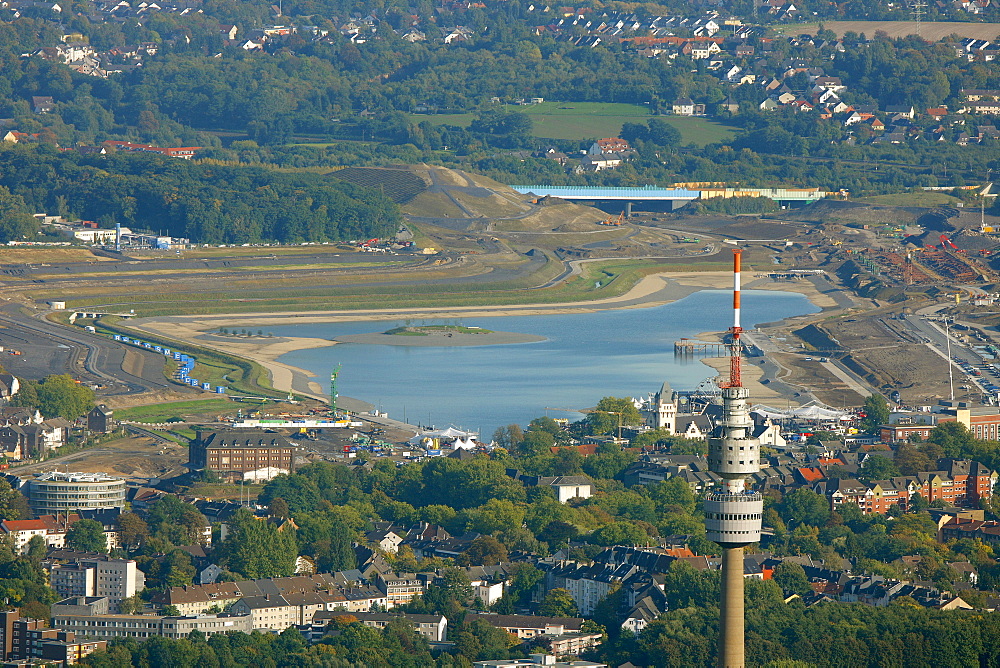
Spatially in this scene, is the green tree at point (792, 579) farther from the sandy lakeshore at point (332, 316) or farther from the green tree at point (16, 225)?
the green tree at point (16, 225)

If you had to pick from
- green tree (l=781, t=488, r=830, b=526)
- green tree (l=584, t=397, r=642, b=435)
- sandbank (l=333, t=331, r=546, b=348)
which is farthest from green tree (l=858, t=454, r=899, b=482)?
sandbank (l=333, t=331, r=546, b=348)

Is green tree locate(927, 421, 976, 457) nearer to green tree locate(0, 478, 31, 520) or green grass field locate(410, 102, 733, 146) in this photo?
green tree locate(0, 478, 31, 520)

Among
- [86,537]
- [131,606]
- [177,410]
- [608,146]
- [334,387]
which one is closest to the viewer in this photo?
[131,606]

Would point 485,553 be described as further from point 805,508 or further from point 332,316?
point 332,316

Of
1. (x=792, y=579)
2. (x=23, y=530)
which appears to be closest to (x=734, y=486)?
(x=792, y=579)

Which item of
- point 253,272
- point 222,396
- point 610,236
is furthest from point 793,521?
point 610,236

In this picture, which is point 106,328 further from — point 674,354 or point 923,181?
point 923,181

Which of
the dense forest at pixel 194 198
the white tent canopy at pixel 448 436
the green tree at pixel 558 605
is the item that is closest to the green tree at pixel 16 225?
the dense forest at pixel 194 198
